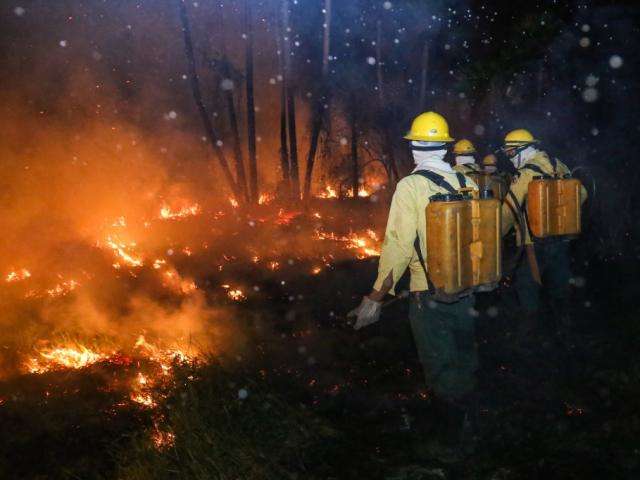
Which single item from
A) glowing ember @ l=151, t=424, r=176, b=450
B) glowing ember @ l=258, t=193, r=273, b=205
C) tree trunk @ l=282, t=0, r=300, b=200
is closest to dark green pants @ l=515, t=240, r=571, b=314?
glowing ember @ l=151, t=424, r=176, b=450

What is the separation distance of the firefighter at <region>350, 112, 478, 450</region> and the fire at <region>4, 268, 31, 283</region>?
6535 millimetres

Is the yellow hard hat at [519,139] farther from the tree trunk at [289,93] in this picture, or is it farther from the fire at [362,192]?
the fire at [362,192]

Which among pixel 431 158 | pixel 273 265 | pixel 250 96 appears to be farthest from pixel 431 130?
pixel 250 96

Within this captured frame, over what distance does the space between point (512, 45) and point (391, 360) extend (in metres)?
7.30

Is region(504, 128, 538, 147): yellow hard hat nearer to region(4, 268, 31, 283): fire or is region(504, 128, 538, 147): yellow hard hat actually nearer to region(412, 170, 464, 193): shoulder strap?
region(412, 170, 464, 193): shoulder strap

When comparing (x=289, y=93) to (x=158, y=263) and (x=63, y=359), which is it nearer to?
(x=158, y=263)

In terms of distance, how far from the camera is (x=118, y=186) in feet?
40.7

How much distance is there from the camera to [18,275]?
314 inches

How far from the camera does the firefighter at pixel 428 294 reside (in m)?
3.41

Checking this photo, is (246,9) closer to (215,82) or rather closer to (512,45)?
(215,82)

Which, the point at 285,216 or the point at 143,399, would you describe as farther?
the point at 285,216

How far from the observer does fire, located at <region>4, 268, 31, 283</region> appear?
7.77 m

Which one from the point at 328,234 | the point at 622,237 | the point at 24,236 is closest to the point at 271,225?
the point at 328,234

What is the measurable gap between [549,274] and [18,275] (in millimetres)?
7851
